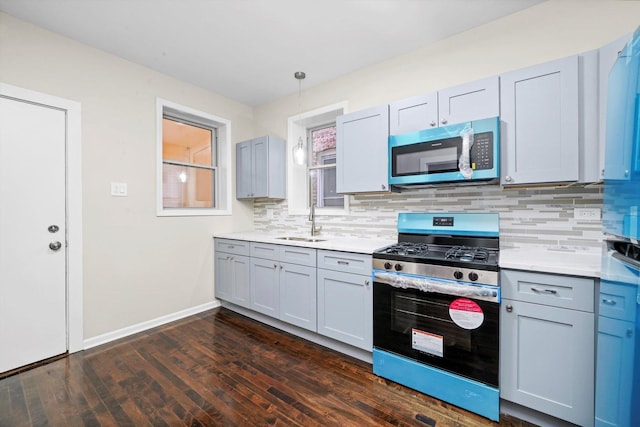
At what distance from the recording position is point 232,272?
10.4ft

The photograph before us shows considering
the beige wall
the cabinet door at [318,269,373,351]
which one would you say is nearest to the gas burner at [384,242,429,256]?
the cabinet door at [318,269,373,351]

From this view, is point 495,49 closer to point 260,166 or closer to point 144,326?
point 260,166

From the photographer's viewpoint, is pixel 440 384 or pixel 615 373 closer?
pixel 615 373

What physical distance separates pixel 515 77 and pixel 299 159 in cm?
184

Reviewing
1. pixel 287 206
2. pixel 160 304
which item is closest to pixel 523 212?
pixel 287 206

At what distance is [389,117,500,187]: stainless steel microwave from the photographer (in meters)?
1.85

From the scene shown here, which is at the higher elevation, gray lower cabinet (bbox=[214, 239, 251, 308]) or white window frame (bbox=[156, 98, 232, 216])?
white window frame (bbox=[156, 98, 232, 216])

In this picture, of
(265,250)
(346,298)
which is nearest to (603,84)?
(346,298)

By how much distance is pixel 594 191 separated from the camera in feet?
5.97

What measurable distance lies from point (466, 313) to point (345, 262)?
93 centimetres

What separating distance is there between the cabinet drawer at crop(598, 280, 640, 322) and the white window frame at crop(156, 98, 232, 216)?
136 inches

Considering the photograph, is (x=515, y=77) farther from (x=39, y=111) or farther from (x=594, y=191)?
(x=39, y=111)

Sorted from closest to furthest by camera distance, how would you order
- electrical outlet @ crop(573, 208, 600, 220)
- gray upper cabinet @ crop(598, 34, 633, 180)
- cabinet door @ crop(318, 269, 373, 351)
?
gray upper cabinet @ crop(598, 34, 633, 180) → electrical outlet @ crop(573, 208, 600, 220) → cabinet door @ crop(318, 269, 373, 351)

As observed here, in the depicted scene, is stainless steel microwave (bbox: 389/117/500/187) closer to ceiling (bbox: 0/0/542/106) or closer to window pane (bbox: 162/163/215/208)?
ceiling (bbox: 0/0/542/106)
